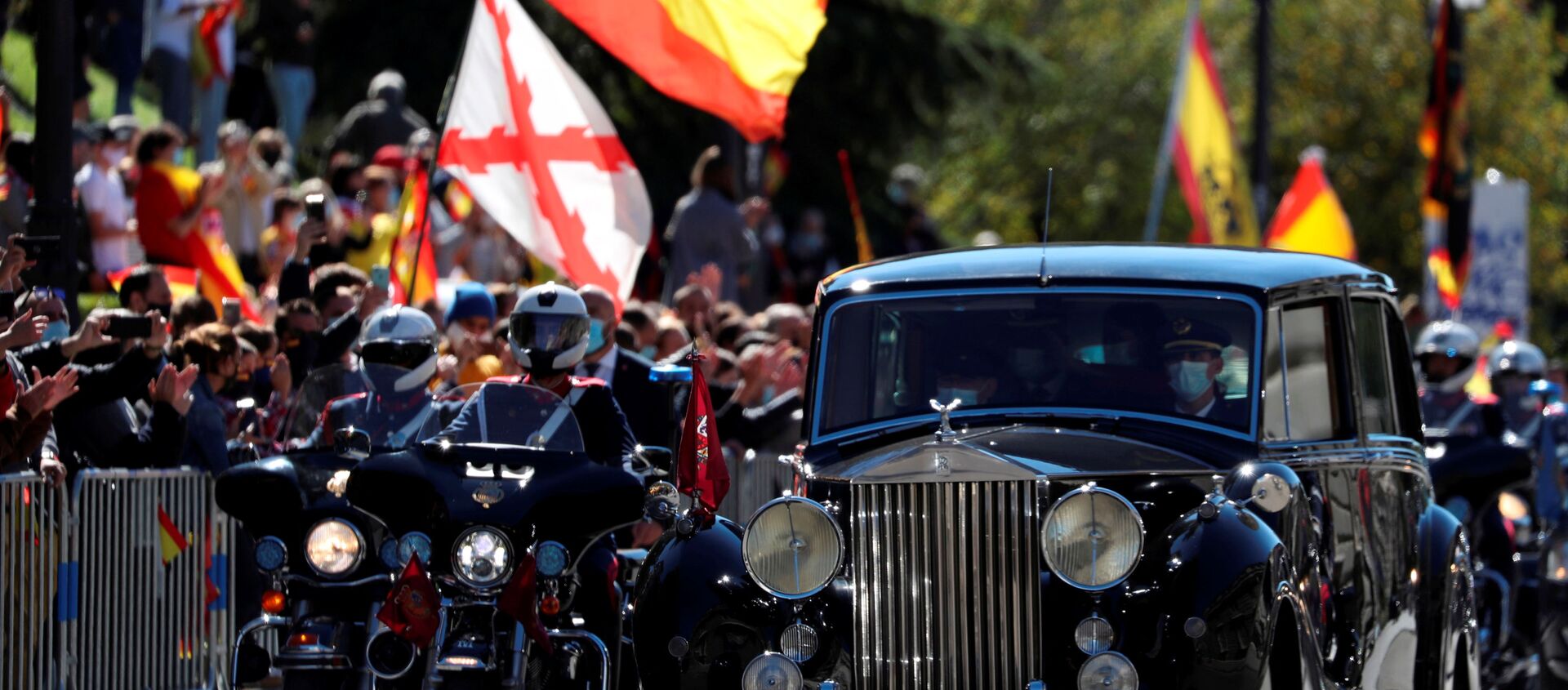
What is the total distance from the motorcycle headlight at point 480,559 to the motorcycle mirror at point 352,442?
47cm

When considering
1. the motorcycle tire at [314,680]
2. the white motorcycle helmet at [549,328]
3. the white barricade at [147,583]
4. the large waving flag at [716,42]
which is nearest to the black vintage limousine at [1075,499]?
the white motorcycle helmet at [549,328]

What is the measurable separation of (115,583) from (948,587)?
153 inches

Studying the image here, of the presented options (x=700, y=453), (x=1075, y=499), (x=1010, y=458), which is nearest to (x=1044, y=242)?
(x=1010, y=458)

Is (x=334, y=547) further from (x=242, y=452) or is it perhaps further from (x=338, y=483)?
(x=242, y=452)

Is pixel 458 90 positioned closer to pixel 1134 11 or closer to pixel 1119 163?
pixel 1119 163

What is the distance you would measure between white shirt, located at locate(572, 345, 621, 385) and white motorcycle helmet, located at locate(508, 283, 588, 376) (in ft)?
6.09

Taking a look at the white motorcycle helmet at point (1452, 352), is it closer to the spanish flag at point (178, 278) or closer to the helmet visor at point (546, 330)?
the helmet visor at point (546, 330)

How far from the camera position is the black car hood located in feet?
23.6

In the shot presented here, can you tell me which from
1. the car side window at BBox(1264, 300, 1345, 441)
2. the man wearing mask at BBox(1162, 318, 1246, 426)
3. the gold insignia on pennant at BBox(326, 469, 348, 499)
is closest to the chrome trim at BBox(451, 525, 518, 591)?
the gold insignia on pennant at BBox(326, 469, 348, 499)

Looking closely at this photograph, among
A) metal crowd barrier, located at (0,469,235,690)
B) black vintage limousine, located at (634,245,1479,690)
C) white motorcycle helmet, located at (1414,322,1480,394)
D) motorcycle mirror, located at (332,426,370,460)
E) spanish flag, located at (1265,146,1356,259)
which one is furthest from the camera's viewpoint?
spanish flag, located at (1265,146,1356,259)

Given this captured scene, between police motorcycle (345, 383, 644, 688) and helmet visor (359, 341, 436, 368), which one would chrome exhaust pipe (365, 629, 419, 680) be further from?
helmet visor (359, 341, 436, 368)

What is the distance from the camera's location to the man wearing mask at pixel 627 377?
A: 10.4m

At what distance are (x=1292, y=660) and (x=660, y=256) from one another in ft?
44.1

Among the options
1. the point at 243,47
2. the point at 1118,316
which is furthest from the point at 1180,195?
the point at 1118,316
